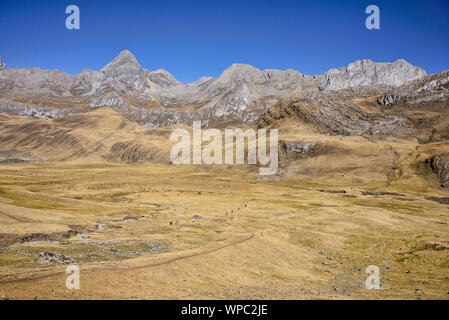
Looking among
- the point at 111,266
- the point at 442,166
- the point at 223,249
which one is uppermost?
the point at 442,166

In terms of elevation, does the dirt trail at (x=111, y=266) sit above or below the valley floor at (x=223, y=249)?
above

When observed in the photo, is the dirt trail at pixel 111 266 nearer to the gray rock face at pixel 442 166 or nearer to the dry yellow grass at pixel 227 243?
the dry yellow grass at pixel 227 243

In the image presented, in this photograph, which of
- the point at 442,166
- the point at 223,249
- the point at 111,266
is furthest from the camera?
the point at 442,166

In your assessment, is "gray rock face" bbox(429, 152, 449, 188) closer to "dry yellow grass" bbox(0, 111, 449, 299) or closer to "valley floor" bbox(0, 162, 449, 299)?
"dry yellow grass" bbox(0, 111, 449, 299)

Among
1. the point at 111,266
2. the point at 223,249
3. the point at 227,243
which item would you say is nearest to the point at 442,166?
the point at 227,243

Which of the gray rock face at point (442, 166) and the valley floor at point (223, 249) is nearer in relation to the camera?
the valley floor at point (223, 249)

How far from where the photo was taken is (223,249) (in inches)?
1454

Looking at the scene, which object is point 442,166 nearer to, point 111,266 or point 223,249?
point 223,249

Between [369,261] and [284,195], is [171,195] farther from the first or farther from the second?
[369,261]

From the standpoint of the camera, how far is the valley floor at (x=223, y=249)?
25.0 m

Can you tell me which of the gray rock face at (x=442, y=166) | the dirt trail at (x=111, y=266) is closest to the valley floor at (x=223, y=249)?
the dirt trail at (x=111, y=266)

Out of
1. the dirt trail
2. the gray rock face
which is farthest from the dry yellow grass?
the gray rock face
